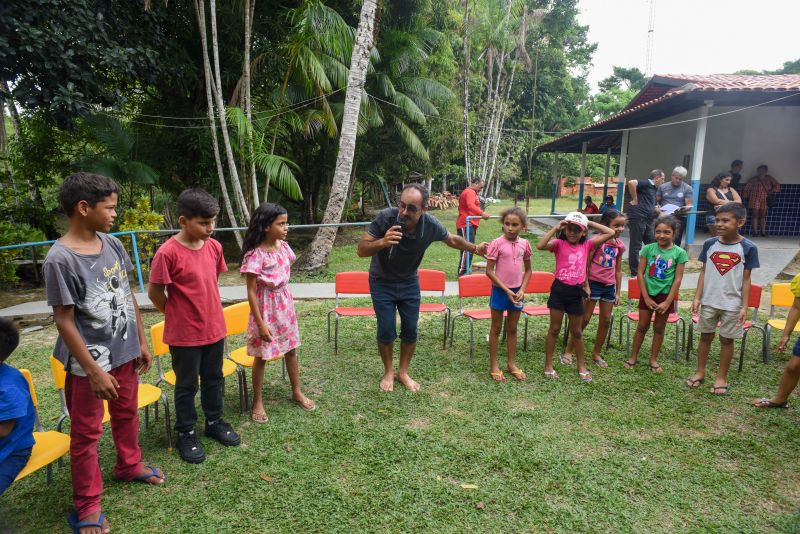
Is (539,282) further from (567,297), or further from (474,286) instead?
(567,297)

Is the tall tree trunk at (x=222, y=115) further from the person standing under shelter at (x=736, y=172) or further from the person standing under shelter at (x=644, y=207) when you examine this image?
the person standing under shelter at (x=736, y=172)

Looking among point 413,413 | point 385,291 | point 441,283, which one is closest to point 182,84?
point 441,283

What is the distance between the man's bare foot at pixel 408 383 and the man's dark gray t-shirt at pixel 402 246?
96 centimetres

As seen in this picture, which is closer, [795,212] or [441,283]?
[441,283]

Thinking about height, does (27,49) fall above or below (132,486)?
above

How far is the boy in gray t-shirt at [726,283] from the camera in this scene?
4.10 m

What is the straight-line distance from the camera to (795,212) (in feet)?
38.5

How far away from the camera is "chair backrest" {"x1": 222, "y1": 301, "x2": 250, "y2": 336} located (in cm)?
403

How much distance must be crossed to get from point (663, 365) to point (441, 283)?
2455mm

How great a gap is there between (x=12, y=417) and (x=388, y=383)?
2692 mm

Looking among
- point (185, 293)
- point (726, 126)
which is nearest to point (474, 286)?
point (185, 293)

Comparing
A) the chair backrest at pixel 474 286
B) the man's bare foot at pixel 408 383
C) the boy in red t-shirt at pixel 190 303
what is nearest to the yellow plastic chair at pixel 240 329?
the boy in red t-shirt at pixel 190 303

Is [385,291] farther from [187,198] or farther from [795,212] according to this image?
[795,212]

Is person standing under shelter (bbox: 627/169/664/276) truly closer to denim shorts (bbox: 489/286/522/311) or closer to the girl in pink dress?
denim shorts (bbox: 489/286/522/311)
